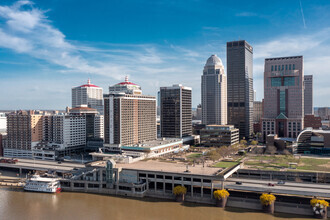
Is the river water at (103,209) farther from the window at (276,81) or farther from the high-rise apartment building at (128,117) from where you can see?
the window at (276,81)

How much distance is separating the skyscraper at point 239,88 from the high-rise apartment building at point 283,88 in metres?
20.0

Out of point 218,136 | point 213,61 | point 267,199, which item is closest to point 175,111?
point 218,136

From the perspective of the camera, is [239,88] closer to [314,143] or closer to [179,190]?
[314,143]

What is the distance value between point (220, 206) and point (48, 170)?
49.7 meters

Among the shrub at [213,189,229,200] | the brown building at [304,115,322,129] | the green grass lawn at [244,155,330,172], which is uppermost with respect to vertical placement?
the brown building at [304,115,322,129]

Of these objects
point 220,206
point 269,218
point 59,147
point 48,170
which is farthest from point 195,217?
point 59,147

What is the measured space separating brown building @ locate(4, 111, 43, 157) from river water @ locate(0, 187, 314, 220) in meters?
46.8

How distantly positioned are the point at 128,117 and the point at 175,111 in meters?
29.7

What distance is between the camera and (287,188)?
5803cm

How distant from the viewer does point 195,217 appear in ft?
172

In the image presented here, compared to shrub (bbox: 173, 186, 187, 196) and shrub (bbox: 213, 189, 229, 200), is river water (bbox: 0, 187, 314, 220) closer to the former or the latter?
shrub (bbox: 173, 186, 187, 196)

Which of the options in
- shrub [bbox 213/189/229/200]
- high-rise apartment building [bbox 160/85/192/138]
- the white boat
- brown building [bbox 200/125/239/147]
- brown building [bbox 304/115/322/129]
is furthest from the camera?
brown building [bbox 304/115/322/129]

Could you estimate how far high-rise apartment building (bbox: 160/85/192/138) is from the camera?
130500 millimetres

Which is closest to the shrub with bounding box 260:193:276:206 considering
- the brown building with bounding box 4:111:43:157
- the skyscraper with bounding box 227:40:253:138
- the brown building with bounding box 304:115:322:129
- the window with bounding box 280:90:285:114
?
the brown building with bounding box 4:111:43:157
